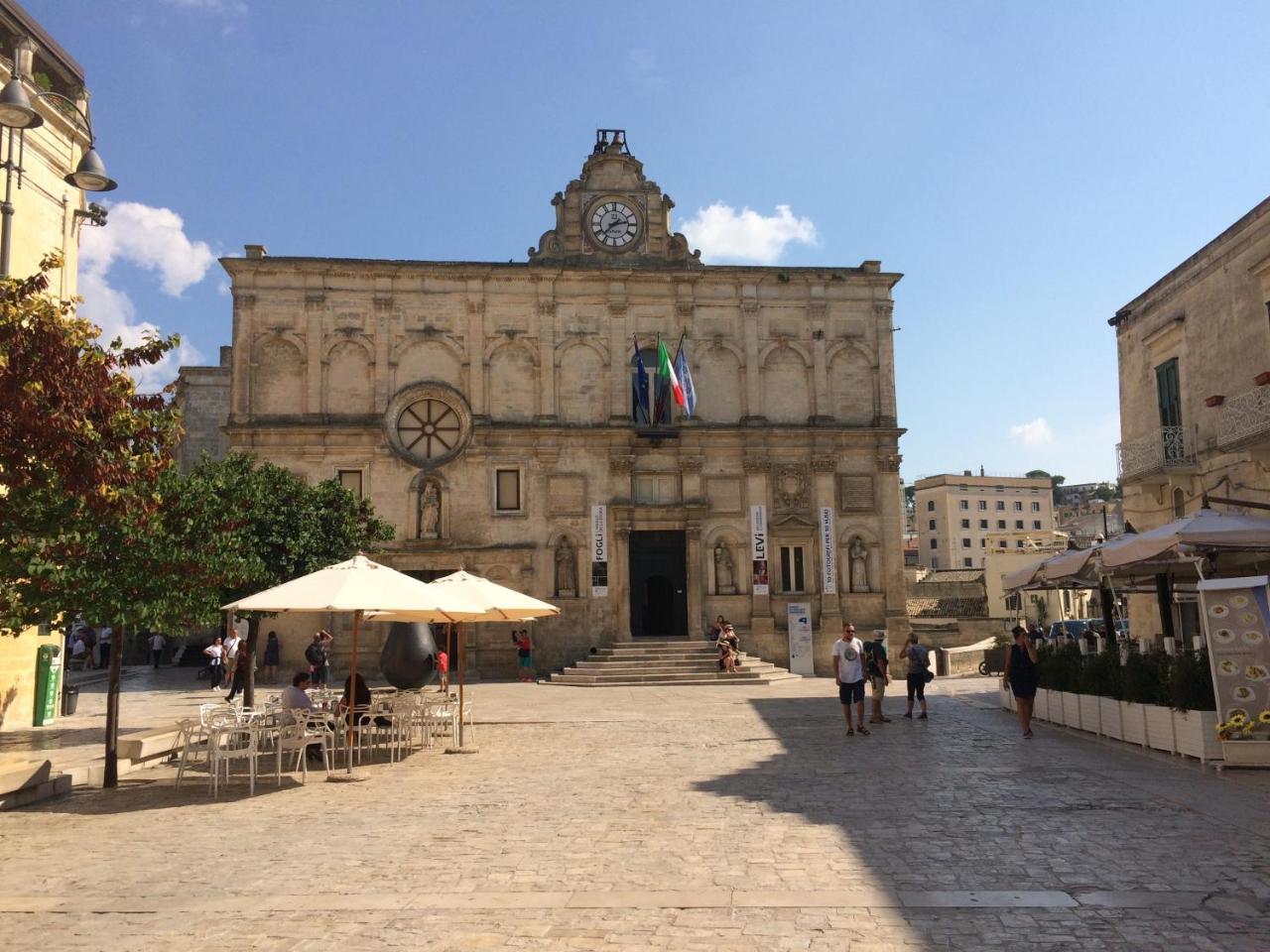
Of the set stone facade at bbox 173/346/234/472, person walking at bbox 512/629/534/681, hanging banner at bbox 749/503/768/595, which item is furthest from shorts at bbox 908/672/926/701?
stone facade at bbox 173/346/234/472

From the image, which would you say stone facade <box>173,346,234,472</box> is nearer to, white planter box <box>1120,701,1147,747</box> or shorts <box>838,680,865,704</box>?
shorts <box>838,680,865,704</box>

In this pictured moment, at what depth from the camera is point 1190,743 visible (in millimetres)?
12953

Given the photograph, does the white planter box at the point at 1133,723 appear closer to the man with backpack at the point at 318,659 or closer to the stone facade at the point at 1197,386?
the stone facade at the point at 1197,386

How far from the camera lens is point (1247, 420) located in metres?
19.3

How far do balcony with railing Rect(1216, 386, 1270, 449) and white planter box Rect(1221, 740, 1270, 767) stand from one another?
8.44 metres

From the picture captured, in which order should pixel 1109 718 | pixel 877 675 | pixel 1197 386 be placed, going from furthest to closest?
pixel 1197 386 → pixel 877 675 → pixel 1109 718

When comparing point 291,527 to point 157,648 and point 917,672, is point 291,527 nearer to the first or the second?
point 917,672

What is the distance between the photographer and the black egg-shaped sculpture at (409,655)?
2367 cm

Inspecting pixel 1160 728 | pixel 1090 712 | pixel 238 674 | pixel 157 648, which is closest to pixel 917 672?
pixel 1090 712

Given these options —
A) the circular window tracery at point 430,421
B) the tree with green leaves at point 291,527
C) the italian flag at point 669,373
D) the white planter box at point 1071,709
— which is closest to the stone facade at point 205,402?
the circular window tracery at point 430,421

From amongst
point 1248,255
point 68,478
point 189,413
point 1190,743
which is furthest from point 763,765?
point 189,413

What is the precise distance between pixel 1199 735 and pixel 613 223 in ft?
85.6

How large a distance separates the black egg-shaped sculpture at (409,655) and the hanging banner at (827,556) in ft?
45.9

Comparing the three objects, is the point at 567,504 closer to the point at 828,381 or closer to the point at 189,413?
the point at 828,381
